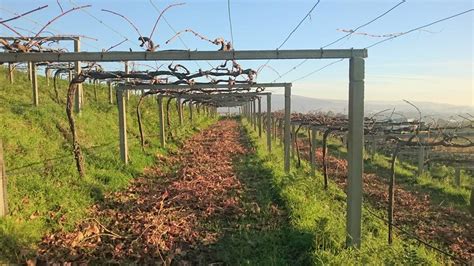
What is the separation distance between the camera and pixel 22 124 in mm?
10211

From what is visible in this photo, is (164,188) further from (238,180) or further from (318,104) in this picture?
(318,104)

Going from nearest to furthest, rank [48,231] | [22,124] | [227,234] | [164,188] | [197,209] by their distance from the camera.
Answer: [48,231] → [227,234] → [197,209] → [164,188] → [22,124]

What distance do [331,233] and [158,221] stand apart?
2651 mm

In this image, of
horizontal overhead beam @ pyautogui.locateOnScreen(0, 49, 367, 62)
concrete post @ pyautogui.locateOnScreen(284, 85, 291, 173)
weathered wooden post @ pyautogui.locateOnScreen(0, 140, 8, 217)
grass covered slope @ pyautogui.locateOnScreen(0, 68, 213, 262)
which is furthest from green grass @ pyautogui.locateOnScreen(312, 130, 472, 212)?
weathered wooden post @ pyautogui.locateOnScreen(0, 140, 8, 217)

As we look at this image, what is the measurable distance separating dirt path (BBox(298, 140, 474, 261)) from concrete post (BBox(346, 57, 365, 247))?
2.34m

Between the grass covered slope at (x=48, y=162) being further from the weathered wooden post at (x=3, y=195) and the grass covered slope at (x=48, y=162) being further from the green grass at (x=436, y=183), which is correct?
the green grass at (x=436, y=183)

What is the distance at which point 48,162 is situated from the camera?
8.93 meters

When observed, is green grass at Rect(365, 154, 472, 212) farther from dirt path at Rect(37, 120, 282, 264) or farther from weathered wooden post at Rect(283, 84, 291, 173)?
dirt path at Rect(37, 120, 282, 264)

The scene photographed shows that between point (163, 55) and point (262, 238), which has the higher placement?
point (163, 55)

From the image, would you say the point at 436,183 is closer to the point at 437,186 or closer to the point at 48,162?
the point at 437,186

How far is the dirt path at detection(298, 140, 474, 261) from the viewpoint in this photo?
290 inches

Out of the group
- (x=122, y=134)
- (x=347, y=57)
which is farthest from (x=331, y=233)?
(x=122, y=134)

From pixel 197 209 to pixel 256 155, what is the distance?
721cm

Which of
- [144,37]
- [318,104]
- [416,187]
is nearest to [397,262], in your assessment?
[144,37]
